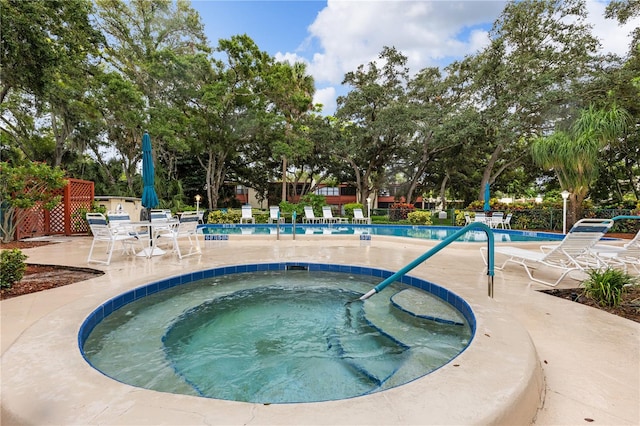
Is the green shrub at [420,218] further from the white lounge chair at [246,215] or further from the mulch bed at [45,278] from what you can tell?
the mulch bed at [45,278]

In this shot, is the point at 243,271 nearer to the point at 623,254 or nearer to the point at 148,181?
the point at 148,181

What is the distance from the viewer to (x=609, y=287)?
304 centimetres

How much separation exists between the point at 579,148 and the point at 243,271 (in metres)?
11.5

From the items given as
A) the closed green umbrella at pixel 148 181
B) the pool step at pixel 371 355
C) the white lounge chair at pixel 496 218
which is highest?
the closed green umbrella at pixel 148 181

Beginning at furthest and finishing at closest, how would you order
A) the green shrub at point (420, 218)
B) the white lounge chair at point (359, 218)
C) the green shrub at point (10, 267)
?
the white lounge chair at point (359, 218)
the green shrub at point (420, 218)
the green shrub at point (10, 267)

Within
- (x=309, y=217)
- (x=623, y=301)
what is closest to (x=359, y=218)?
(x=309, y=217)

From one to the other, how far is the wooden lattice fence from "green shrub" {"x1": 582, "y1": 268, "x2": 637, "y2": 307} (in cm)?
1201

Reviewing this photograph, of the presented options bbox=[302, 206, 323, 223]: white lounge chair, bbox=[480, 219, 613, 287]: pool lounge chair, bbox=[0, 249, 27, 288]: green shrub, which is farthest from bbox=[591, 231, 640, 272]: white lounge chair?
bbox=[302, 206, 323, 223]: white lounge chair

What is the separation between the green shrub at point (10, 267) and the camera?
3.42 meters

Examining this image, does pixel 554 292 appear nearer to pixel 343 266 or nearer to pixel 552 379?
pixel 552 379

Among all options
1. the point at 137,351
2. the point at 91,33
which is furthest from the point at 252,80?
the point at 137,351

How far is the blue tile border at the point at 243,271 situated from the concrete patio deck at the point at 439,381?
10cm

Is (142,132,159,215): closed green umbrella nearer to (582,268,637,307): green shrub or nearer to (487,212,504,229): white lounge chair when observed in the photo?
(582,268,637,307): green shrub

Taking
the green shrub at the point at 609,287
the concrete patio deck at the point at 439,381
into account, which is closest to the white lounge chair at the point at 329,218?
the concrete patio deck at the point at 439,381
